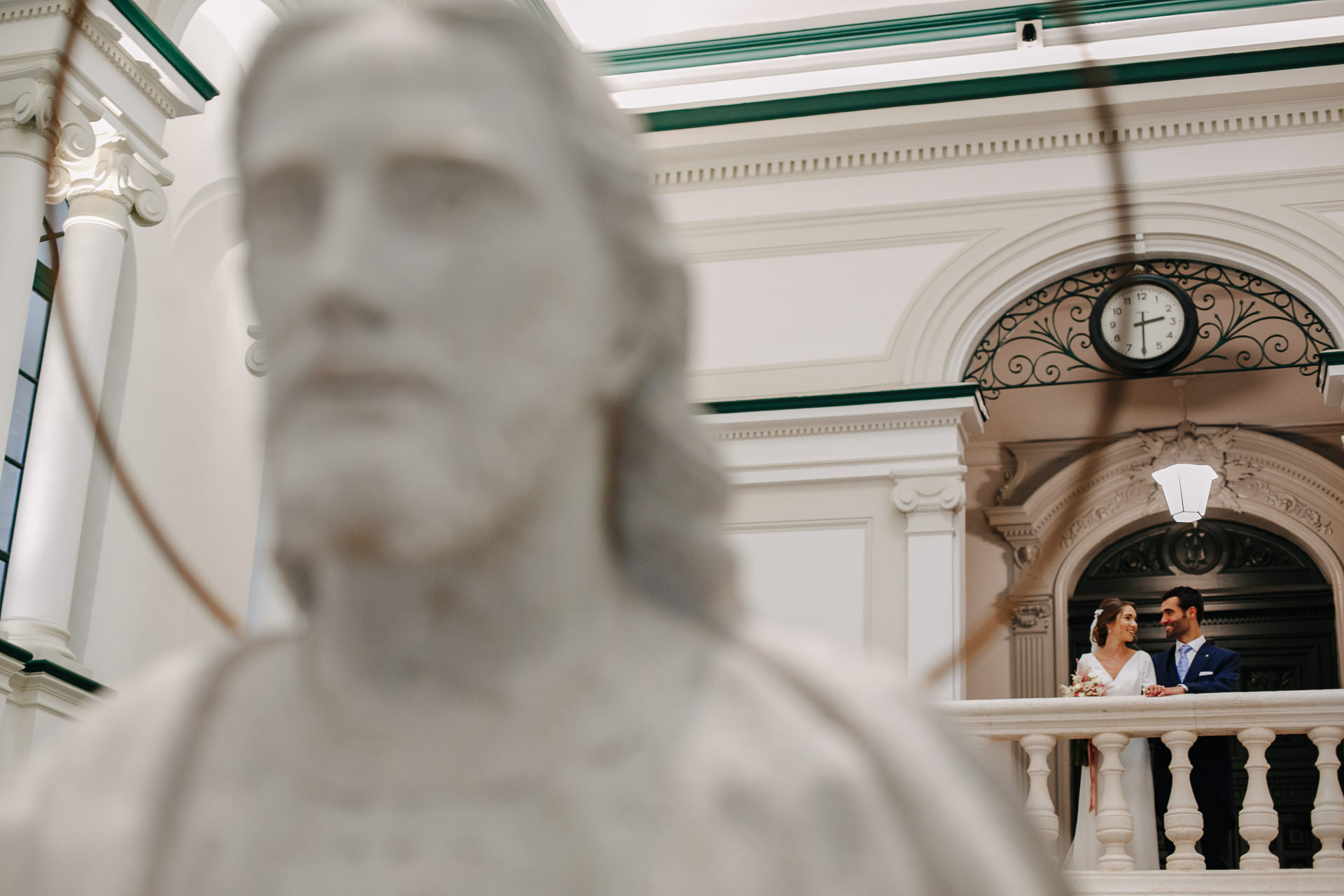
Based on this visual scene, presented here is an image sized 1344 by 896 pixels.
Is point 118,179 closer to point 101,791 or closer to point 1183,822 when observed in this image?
point 1183,822

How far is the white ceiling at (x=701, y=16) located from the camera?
12.1 metres

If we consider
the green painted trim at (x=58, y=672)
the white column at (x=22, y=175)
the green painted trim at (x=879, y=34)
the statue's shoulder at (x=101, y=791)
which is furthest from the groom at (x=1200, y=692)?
the statue's shoulder at (x=101, y=791)

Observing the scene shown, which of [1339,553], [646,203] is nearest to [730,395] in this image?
[1339,553]

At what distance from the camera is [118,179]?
858cm

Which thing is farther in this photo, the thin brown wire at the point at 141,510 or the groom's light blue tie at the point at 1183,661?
the groom's light blue tie at the point at 1183,661

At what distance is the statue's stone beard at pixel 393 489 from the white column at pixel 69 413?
7.53 m

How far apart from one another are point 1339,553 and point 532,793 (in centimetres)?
1375

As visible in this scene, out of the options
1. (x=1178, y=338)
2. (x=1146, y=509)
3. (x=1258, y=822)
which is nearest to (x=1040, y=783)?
(x=1258, y=822)

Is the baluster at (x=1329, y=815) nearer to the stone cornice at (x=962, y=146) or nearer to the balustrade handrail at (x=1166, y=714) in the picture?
the balustrade handrail at (x=1166, y=714)

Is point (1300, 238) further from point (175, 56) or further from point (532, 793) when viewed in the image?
point (532, 793)

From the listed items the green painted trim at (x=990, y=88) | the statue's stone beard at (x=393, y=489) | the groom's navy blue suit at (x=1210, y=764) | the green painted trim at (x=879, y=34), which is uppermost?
the green painted trim at (x=879, y=34)

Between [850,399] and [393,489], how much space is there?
10753 millimetres

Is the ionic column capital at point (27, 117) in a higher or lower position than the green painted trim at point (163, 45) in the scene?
lower

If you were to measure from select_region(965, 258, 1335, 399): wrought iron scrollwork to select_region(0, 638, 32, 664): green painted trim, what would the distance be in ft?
20.9
